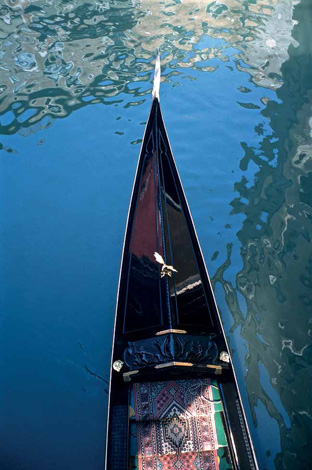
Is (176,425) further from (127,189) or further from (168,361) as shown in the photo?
(127,189)

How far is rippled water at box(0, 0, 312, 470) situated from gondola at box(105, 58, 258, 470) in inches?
26.1

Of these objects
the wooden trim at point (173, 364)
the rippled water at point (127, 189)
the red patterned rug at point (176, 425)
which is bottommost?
the red patterned rug at point (176, 425)

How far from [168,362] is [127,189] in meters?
2.64

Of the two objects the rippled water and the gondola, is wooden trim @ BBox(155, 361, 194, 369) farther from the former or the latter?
the rippled water

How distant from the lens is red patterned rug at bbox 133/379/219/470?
319 cm

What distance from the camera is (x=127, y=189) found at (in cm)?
525

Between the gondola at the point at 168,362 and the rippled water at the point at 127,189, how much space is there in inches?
26.1

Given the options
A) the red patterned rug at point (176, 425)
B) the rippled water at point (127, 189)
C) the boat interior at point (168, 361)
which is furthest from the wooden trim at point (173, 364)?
the rippled water at point (127, 189)

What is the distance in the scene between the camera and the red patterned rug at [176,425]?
3.19m

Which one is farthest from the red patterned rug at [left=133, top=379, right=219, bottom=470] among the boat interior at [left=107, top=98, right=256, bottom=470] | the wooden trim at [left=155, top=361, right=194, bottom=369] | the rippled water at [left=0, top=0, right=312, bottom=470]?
the rippled water at [left=0, top=0, right=312, bottom=470]

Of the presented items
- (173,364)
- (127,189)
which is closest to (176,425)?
→ (173,364)

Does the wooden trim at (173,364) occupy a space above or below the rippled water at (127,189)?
below

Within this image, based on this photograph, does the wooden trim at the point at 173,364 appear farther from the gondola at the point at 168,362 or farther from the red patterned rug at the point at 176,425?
the red patterned rug at the point at 176,425

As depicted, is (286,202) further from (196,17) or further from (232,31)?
(196,17)
